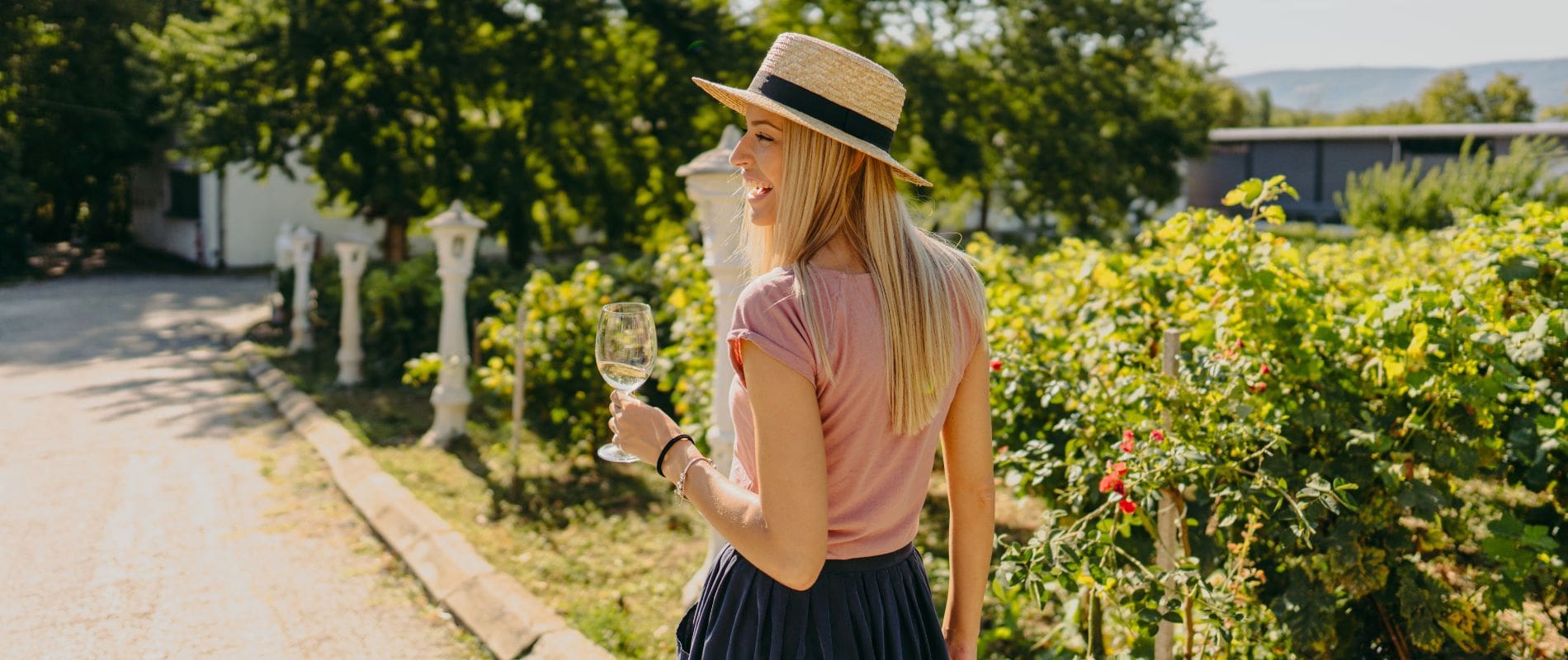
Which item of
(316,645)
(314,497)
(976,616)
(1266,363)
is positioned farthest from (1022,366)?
(314,497)

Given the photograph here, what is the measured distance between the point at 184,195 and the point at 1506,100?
215 feet

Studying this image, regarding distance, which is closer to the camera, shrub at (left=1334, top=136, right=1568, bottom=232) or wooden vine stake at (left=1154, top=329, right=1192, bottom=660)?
wooden vine stake at (left=1154, top=329, right=1192, bottom=660)

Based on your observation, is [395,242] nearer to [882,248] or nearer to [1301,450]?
[1301,450]

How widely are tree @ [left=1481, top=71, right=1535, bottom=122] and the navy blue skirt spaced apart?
7048 cm

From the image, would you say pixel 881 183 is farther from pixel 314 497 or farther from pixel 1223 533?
pixel 314 497

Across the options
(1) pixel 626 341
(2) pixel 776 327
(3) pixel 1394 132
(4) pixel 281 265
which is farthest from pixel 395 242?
(3) pixel 1394 132

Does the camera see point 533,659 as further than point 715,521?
Yes

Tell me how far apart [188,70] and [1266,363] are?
16.6 meters

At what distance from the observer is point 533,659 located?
421 cm

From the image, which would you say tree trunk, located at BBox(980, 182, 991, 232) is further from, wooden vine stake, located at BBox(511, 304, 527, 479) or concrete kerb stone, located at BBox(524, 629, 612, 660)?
concrete kerb stone, located at BBox(524, 629, 612, 660)

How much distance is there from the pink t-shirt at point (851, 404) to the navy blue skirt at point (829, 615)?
0.18ft

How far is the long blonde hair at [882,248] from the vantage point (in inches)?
70.6

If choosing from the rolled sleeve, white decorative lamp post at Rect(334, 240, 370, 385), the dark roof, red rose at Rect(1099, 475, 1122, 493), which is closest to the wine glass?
the rolled sleeve

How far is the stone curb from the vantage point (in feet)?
14.2
